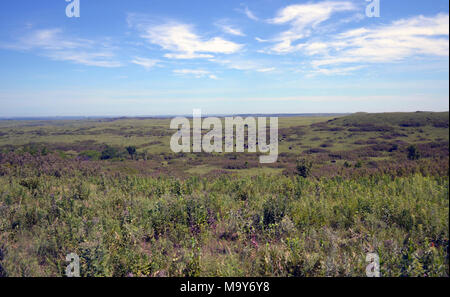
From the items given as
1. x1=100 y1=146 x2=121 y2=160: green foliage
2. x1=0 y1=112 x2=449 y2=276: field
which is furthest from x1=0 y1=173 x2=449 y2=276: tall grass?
x1=100 y1=146 x2=121 y2=160: green foliage

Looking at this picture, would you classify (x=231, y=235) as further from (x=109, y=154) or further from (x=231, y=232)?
(x=109, y=154)

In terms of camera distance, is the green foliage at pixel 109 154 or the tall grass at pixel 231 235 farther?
the green foliage at pixel 109 154

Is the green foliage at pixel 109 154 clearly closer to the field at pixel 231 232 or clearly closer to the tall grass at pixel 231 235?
the field at pixel 231 232

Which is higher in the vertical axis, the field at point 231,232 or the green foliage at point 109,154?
the field at point 231,232

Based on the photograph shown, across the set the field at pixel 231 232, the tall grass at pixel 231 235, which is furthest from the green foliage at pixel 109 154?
the tall grass at pixel 231 235

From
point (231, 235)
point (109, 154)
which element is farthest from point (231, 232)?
point (109, 154)

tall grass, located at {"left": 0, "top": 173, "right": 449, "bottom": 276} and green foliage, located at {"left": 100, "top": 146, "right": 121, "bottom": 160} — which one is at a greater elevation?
tall grass, located at {"left": 0, "top": 173, "right": 449, "bottom": 276}

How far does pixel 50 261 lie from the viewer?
3.66m

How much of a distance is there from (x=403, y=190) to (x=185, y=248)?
4.87m

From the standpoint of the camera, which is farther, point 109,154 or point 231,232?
point 109,154

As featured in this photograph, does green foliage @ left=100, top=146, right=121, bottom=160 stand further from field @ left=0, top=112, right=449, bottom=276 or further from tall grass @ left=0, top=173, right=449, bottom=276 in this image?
tall grass @ left=0, top=173, right=449, bottom=276

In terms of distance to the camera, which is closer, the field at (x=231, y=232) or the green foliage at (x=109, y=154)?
Answer: the field at (x=231, y=232)
